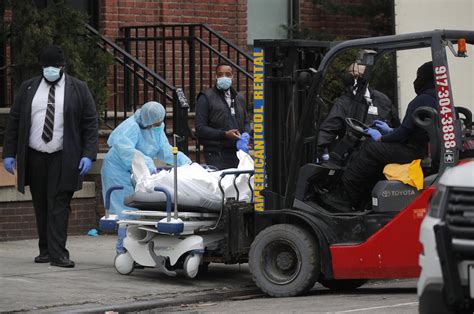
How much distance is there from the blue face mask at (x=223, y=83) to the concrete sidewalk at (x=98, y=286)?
190 cm

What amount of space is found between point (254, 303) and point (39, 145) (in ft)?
9.24

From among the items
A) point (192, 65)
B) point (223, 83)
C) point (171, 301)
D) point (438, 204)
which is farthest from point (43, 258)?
point (438, 204)

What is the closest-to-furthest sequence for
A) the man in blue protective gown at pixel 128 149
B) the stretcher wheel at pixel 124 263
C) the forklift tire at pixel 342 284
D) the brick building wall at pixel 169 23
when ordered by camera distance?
the forklift tire at pixel 342 284, the stretcher wheel at pixel 124 263, the man in blue protective gown at pixel 128 149, the brick building wall at pixel 169 23

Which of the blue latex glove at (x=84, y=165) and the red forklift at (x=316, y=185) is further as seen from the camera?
the blue latex glove at (x=84, y=165)

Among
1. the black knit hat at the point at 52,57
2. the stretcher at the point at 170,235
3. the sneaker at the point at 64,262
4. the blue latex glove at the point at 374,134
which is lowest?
the sneaker at the point at 64,262

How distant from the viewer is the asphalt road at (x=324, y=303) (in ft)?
33.8

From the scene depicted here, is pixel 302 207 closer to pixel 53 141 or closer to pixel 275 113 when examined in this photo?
pixel 275 113

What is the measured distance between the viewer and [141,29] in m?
18.4

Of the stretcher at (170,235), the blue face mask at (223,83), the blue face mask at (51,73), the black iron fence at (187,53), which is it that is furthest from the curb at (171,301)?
the black iron fence at (187,53)

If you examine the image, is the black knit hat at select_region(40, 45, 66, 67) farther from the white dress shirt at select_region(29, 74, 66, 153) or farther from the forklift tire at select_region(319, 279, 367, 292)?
the forklift tire at select_region(319, 279, 367, 292)

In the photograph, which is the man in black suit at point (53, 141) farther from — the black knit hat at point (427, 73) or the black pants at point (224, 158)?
the black knit hat at point (427, 73)

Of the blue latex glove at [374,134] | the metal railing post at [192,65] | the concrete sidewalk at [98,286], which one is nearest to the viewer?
the concrete sidewalk at [98,286]

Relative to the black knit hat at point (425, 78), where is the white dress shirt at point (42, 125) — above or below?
below

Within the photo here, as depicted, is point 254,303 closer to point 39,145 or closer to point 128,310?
point 128,310
